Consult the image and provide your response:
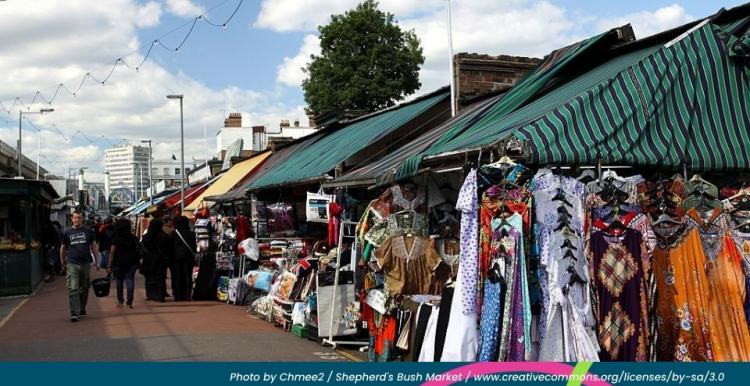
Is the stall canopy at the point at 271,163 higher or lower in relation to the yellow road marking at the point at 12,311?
higher

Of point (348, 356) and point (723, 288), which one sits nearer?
point (723, 288)

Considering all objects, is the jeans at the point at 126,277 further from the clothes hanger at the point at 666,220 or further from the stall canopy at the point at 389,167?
the clothes hanger at the point at 666,220

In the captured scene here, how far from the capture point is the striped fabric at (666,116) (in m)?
6.93

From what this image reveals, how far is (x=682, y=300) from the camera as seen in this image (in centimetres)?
679

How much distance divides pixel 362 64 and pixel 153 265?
67.7 ft

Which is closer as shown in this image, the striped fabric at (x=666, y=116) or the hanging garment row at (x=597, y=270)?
the hanging garment row at (x=597, y=270)

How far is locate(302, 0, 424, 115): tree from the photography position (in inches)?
1356

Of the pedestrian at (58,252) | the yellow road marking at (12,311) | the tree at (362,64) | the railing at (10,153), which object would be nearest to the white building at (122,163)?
the railing at (10,153)

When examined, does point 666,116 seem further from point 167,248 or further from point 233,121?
point 233,121

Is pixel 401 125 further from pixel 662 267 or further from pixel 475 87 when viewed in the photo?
pixel 662 267

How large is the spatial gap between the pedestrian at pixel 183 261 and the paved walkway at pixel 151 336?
96cm

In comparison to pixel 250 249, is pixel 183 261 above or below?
below

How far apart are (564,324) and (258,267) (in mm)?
9807

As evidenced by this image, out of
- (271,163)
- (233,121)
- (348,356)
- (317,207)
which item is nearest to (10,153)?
(233,121)
